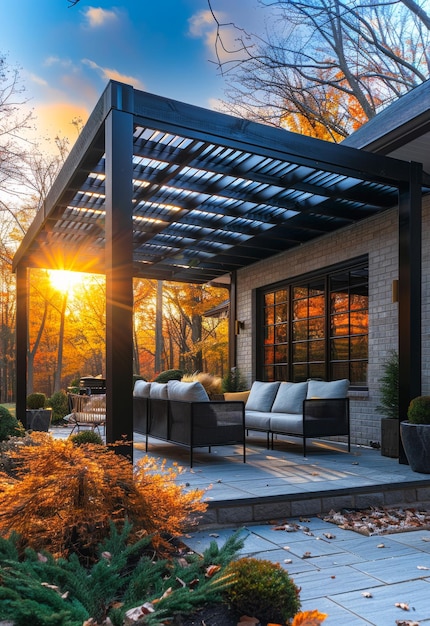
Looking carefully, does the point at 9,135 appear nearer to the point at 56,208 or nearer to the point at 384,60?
the point at 56,208

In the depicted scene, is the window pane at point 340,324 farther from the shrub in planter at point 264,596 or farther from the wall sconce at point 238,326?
the shrub in planter at point 264,596

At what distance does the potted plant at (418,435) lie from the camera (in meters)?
5.06

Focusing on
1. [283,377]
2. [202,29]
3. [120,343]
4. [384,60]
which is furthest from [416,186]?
[384,60]

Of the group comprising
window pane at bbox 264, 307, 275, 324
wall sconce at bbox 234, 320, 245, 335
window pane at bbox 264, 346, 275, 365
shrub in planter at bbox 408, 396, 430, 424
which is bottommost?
shrub in planter at bbox 408, 396, 430, 424

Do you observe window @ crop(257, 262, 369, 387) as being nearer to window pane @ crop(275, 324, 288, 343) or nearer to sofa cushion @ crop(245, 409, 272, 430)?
window pane @ crop(275, 324, 288, 343)

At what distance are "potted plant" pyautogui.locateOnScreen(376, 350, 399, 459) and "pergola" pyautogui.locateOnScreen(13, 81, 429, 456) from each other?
0.63 meters

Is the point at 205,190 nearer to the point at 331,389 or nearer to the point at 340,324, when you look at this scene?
the point at 331,389

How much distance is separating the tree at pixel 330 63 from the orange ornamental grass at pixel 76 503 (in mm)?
10902

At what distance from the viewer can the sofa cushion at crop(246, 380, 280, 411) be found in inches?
302

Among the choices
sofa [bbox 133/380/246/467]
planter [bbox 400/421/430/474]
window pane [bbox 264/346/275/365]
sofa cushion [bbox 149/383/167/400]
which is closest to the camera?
planter [bbox 400/421/430/474]

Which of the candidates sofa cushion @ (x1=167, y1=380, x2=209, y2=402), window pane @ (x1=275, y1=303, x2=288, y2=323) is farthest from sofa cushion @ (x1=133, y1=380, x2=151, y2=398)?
window pane @ (x1=275, y1=303, x2=288, y2=323)

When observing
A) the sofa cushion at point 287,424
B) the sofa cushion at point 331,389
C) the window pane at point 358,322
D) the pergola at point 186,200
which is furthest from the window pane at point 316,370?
the pergola at point 186,200

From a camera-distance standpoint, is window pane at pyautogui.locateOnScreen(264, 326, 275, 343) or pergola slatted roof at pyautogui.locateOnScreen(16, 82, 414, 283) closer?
pergola slatted roof at pyautogui.locateOnScreen(16, 82, 414, 283)

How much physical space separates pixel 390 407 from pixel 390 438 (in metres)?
0.42
